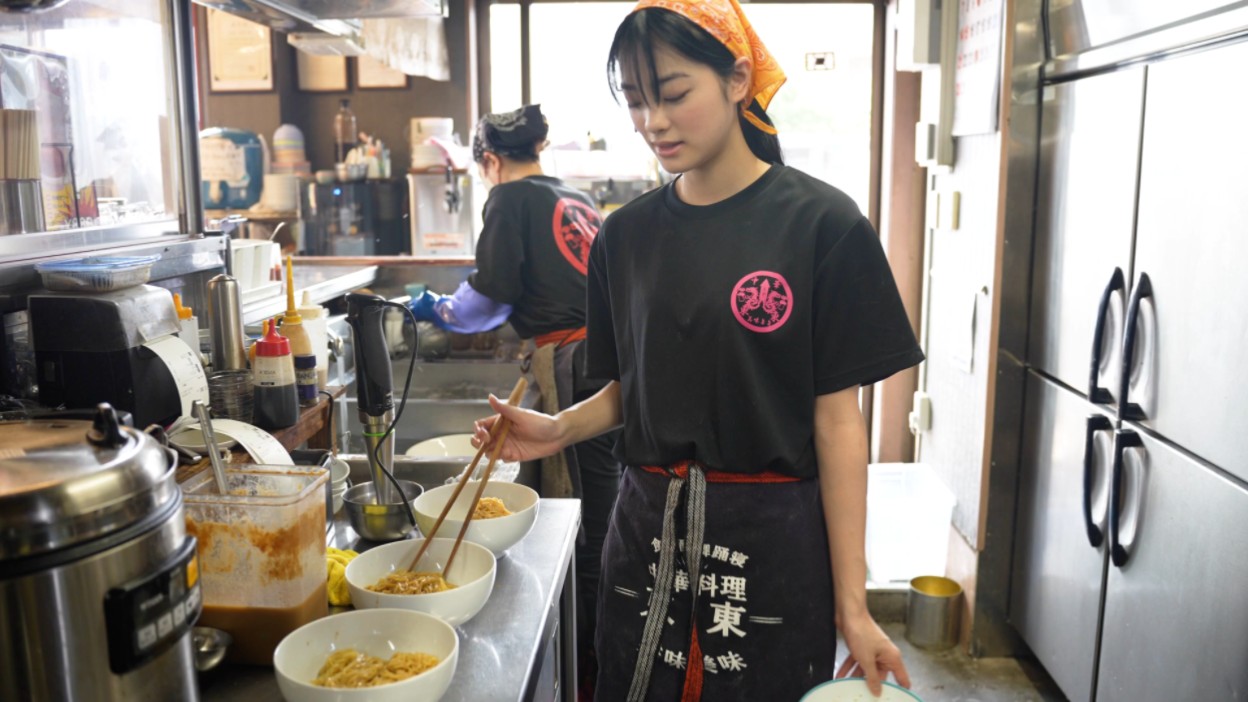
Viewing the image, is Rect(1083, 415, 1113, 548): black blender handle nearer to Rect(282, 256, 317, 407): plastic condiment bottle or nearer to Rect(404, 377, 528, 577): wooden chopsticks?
Rect(404, 377, 528, 577): wooden chopsticks

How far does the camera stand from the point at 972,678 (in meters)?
3.01

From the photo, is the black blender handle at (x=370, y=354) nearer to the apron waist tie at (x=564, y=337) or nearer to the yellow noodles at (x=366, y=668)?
the yellow noodles at (x=366, y=668)

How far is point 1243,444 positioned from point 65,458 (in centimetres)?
188

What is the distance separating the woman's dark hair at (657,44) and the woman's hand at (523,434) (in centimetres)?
52

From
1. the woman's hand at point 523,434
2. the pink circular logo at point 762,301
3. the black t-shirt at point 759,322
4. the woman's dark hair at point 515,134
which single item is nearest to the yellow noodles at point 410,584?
the woman's hand at point 523,434

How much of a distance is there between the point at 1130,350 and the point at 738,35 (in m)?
1.34

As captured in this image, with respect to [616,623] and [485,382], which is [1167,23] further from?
[485,382]

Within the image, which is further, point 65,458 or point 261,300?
point 261,300

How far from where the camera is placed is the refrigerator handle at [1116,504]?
2264mm

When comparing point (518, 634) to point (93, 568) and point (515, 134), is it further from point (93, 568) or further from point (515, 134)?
point (515, 134)

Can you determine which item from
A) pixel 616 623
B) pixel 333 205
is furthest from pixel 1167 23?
pixel 333 205

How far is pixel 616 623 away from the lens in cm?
154

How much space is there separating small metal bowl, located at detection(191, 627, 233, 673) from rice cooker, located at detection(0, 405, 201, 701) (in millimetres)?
215

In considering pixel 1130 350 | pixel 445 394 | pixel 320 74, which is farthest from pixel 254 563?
pixel 320 74
